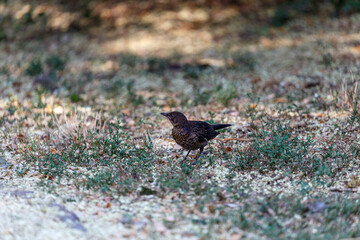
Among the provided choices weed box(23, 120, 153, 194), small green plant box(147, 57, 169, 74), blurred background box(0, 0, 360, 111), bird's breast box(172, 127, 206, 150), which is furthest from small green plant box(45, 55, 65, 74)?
bird's breast box(172, 127, 206, 150)

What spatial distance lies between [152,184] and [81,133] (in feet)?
4.52

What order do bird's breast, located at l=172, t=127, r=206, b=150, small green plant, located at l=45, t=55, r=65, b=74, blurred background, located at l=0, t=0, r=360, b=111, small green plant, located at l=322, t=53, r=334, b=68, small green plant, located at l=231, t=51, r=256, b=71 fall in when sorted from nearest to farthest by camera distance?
1. bird's breast, located at l=172, t=127, r=206, b=150
2. blurred background, located at l=0, t=0, r=360, b=111
3. small green plant, located at l=322, t=53, r=334, b=68
4. small green plant, located at l=231, t=51, r=256, b=71
5. small green plant, located at l=45, t=55, r=65, b=74

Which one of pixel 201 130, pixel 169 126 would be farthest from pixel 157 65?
pixel 201 130

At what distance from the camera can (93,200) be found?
13.1ft

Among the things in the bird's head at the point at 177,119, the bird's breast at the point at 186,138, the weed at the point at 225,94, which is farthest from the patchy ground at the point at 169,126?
the bird's head at the point at 177,119

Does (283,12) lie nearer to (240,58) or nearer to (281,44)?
(281,44)

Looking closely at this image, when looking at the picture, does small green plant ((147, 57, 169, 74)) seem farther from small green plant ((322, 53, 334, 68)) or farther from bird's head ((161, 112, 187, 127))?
bird's head ((161, 112, 187, 127))

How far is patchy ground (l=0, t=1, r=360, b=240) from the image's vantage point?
365 centimetres

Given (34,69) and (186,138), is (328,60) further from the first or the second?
(34,69)

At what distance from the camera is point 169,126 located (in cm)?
607

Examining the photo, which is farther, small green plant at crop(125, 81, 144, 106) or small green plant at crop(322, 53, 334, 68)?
small green plant at crop(322, 53, 334, 68)

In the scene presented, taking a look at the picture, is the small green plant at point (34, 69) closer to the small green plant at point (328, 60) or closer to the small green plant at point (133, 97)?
the small green plant at point (133, 97)

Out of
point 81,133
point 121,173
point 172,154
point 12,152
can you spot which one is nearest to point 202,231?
point 121,173

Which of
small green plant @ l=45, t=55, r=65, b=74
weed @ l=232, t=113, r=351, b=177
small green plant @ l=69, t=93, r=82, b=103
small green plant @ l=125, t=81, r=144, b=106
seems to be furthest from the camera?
small green plant @ l=45, t=55, r=65, b=74
